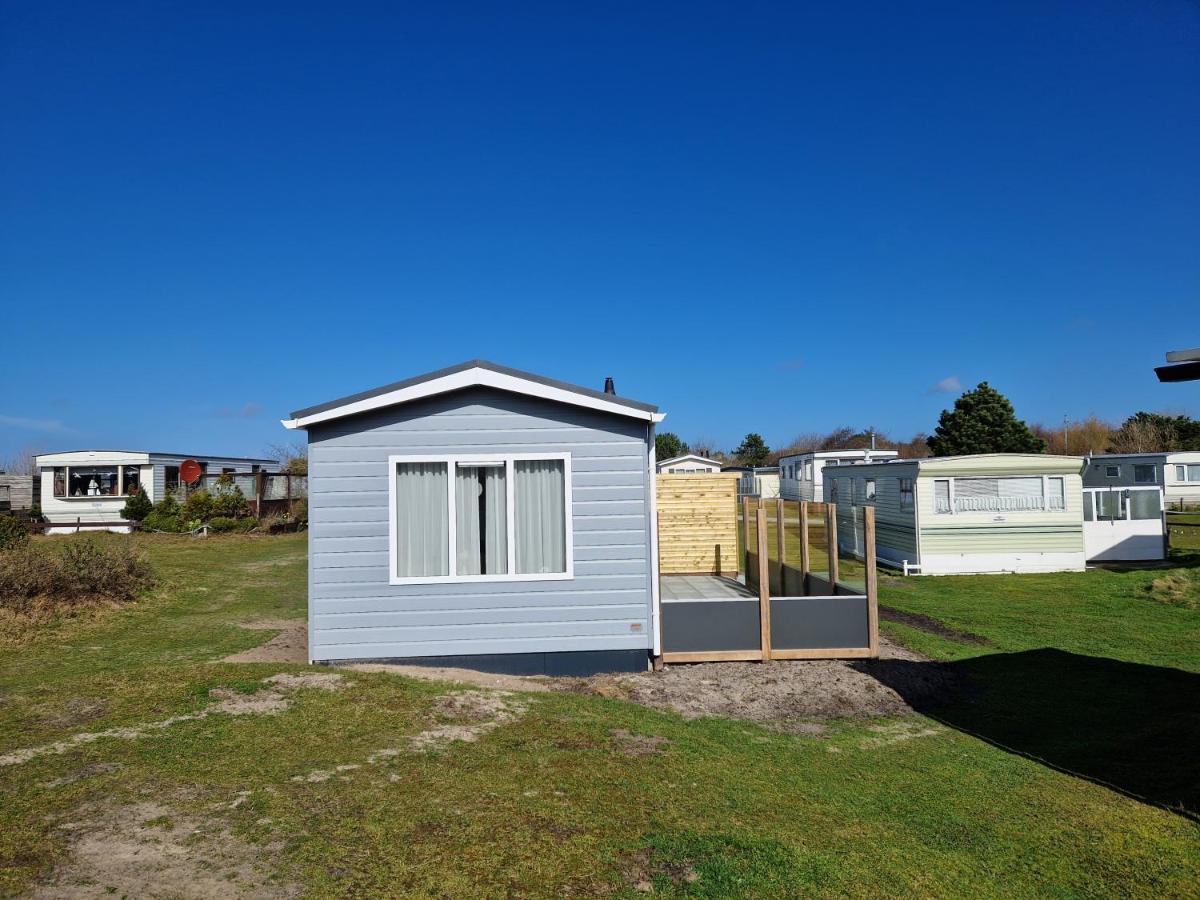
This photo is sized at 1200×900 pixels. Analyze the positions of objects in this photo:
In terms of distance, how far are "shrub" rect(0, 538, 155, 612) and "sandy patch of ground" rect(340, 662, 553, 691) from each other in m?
6.43

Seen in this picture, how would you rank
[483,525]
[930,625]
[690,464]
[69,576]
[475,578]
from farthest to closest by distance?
[690,464]
[930,625]
[69,576]
[483,525]
[475,578]

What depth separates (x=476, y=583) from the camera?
8789 millimetres

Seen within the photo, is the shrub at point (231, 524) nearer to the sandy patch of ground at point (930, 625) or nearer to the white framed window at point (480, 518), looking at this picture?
the white framed window at point (480, 518)

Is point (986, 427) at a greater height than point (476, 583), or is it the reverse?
point (986, 427)

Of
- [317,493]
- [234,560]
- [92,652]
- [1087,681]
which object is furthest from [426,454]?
[234,560]

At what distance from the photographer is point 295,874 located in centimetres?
380

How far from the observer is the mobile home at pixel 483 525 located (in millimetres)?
8688

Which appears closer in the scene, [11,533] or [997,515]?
[11,533]

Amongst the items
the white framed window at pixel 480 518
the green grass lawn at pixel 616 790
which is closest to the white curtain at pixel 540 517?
the white framed window at pixel 480 518

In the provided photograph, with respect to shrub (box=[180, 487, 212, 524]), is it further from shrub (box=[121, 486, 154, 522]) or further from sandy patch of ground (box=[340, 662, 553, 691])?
sandy patch of ground (box=[340, 662, 553, 691])

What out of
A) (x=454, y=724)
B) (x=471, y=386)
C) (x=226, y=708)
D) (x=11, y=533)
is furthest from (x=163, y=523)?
(x=454, y=724)

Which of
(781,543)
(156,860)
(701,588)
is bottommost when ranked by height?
(156,860)

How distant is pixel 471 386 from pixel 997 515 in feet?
49.0

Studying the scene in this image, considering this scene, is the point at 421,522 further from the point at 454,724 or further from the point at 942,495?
the point at 942,495
